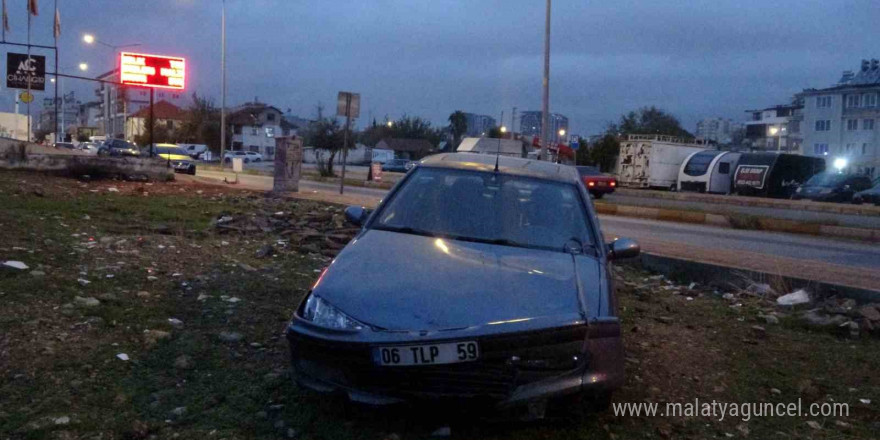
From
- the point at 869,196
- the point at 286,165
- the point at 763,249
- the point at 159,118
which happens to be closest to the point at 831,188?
the point at 869,196

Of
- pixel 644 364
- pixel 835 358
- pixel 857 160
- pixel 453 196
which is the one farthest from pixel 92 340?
pixel 857 160

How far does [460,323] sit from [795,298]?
5.93m

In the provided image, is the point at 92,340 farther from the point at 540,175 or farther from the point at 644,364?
the point at 644,364

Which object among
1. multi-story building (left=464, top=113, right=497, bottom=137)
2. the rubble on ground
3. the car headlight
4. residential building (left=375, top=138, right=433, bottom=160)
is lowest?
the rubble on ground

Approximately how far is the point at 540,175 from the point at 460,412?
234cm

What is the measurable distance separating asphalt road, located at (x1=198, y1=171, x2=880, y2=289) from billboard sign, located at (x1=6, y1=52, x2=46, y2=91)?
32588 mm

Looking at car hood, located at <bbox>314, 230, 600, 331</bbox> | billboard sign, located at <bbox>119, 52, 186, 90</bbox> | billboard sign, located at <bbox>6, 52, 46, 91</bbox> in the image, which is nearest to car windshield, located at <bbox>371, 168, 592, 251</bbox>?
car hood, located at <bbox>314, 230, 600, 331</bbox>

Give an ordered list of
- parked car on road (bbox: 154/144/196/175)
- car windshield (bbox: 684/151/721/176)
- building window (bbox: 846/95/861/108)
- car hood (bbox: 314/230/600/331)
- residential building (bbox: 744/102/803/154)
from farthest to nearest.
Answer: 1. residential building (bbox: 744/102/803/154)
2. building window (bbox: 846/95/861/108)
3. car windshield (bbox: 684/151/721/176)
4. parked car on road (bbox: 154/144/196/175)
5. car hood (bbox: 314/230/600/331)

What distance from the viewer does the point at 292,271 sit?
8.67 m

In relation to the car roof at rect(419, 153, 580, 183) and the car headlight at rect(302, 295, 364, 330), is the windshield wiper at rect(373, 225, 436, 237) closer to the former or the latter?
the car roof at rect(419, 153, 580, 183)

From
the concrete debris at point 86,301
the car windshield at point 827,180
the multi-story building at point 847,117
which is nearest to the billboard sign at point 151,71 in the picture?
the concrete debris at point 86,301

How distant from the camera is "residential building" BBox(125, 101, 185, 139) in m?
77.4

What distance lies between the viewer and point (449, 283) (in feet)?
14.0

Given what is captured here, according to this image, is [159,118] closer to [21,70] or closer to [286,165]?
[21,70]
